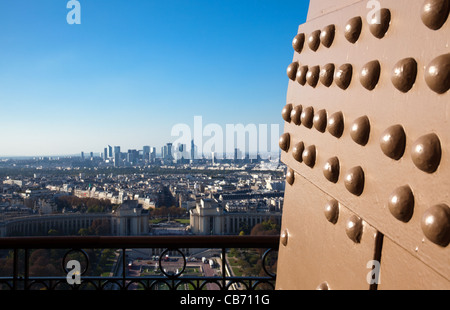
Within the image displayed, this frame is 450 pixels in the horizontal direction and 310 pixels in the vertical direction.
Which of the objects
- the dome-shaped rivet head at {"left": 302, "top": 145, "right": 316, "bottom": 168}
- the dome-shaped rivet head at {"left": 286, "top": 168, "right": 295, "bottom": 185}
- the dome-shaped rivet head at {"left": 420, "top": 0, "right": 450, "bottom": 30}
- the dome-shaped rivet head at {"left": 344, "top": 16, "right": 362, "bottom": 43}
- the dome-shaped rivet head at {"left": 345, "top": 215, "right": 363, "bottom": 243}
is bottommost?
the dome-shaped rivet head at {"left": 345, "top": 215, "right": 363, "bottom": 243}

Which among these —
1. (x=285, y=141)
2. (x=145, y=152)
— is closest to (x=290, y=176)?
(x=285, y=141)

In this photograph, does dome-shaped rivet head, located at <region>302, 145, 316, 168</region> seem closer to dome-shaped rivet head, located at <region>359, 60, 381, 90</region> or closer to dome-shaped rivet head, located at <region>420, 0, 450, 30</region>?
dome-shaped rivet head, located at <region>359, 60, 381, 90</region>

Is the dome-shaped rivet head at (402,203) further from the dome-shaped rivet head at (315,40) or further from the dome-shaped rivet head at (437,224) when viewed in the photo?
the dome-shaped rivet head at (315,40)

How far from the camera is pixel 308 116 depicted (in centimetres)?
61

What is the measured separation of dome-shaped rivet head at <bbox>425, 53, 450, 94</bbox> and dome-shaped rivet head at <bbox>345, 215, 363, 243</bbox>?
21 centimetres

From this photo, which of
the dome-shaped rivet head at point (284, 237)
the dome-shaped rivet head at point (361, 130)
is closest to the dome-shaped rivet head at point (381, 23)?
the dome-shaped rivet head at point (361, 130)

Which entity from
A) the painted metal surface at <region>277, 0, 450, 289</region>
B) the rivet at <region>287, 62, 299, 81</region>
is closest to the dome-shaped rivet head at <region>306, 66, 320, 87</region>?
the painted metal surface at <region>277, 0, 450, 289</region>

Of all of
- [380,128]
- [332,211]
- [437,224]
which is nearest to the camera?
[437,224]

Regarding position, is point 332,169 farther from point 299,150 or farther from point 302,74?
point 302,74

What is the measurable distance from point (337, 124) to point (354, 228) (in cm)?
16

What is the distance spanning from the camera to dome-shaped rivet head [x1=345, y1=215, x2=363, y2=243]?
44cm

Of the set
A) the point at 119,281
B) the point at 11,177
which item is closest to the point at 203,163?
the point at 11,177

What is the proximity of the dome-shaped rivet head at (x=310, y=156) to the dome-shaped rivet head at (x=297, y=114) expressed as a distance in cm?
10

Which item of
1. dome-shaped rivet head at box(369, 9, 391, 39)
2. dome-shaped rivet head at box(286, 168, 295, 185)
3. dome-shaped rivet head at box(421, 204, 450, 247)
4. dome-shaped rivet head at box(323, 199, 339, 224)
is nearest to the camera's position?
dome-shaped rivet head at box(421, 204, 450, 247)
